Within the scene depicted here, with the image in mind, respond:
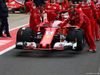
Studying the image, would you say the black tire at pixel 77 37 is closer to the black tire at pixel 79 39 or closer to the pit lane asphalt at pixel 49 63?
the black tire at pixel 79 39

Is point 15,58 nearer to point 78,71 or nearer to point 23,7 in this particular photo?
point 78,71

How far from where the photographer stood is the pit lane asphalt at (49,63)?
28.0 ft

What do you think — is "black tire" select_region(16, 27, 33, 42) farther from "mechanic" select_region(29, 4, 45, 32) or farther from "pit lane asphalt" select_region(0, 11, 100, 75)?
"mechanic" select_region(29, 4, 45, 32)

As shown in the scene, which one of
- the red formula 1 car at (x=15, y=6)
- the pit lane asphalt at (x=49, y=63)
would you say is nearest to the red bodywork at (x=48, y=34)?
the pit lane asphalt at (x=49, y=63)

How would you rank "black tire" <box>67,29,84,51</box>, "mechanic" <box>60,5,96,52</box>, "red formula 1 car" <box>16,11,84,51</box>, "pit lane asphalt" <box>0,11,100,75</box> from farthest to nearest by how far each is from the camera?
"mechanic" <box>60,5,96,52</box>, "black tire" <box>67,29,84,51</box>, "red formula 1 car" <box>16,11,84,51</box>, "pit lane asphalt" <box>0,11,100,75</box>

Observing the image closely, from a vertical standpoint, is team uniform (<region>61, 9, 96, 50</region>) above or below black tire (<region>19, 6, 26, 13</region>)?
above

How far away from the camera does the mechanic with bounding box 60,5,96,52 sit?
36.7ft

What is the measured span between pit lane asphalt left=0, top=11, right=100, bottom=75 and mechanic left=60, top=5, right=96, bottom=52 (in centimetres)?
34

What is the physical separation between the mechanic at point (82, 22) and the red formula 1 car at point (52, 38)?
224 mm

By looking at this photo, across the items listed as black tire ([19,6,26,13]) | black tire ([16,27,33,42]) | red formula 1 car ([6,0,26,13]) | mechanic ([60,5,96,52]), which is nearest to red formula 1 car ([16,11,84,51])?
black tire ([16,27,33,42])

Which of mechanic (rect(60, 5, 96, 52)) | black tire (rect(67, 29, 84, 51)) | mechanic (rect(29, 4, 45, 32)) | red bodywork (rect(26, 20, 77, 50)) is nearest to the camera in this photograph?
red bodywork (rect(26, 20, 77, 50))

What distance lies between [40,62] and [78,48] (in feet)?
5.85

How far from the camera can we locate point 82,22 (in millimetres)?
11203

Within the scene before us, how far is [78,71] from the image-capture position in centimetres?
854
